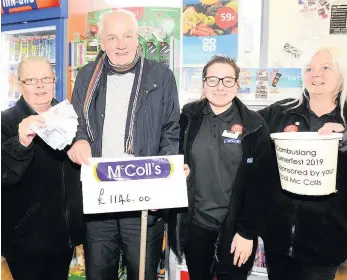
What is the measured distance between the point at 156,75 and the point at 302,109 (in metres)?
0.80

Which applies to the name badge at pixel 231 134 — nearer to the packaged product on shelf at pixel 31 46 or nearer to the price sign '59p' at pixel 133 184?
the price sign '59p' at pixel 133 184

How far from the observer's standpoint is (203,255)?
1949mm

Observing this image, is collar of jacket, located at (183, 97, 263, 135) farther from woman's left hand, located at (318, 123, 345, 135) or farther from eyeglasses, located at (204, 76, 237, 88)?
woman's left hand, located at (318, 123, 345, 135)

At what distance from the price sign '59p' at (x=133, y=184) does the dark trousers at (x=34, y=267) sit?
40 cm

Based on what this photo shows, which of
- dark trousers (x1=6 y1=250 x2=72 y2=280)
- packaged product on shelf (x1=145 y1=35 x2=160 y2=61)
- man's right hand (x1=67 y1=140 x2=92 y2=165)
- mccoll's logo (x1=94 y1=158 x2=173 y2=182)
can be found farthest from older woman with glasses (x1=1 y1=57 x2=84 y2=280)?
packaged product on shelf (x1=145 y1=35 x2=160 y2=61)

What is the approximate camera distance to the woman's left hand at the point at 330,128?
1.69 meters

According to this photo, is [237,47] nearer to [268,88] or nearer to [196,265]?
[268,88]

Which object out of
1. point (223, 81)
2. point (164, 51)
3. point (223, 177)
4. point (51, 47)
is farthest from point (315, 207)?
point (51, 47)

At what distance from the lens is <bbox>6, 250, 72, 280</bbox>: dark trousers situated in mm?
1829

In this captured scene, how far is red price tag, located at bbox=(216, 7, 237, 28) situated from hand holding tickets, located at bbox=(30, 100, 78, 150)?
1.79 metres

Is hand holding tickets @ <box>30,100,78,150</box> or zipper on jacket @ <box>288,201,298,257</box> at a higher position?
hand holding tickets @ <box>30,100,78,150</box>

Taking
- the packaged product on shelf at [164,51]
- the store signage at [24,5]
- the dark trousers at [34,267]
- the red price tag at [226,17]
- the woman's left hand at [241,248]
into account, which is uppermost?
the store signage at [24,5]

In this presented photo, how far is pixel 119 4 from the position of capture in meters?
3.63

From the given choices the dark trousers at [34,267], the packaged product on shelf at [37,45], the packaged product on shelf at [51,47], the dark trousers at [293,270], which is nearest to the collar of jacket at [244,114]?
the dark trousers at [293,270]
